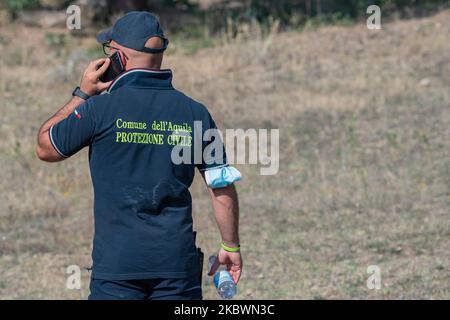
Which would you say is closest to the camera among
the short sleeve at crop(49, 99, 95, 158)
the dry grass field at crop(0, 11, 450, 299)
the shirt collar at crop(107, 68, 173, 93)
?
the short sleeve at crop(49, 99, 95, 158)

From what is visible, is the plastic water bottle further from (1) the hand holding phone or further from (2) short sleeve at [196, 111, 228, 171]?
(1) the hand holding phone

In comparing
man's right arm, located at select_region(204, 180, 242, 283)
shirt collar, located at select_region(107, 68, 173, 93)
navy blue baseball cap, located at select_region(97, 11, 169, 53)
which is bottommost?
man's right arm, located at select_region(204, 180, 242, 283)

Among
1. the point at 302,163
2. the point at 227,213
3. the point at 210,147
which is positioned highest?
the point at 302,163

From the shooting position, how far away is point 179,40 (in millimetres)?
16859

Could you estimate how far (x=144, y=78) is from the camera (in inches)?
164

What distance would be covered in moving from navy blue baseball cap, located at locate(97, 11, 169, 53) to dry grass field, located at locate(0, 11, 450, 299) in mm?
3430

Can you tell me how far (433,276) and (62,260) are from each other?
296 cm

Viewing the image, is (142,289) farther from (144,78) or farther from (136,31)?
(136,31)

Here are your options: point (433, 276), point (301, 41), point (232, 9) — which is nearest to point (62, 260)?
point (433, 276)

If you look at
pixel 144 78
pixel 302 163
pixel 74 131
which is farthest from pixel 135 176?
pixel 302 163

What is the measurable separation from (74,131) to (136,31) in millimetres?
491

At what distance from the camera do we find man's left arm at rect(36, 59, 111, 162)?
13.5 feet

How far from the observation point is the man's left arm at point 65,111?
4.12 meters

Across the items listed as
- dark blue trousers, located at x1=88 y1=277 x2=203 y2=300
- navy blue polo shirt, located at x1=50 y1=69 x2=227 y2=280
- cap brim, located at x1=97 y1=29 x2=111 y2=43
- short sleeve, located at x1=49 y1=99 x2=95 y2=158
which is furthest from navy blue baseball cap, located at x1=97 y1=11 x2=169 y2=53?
dark blue trousers, located at x1=88 y1=277 x2=203 y2=300
